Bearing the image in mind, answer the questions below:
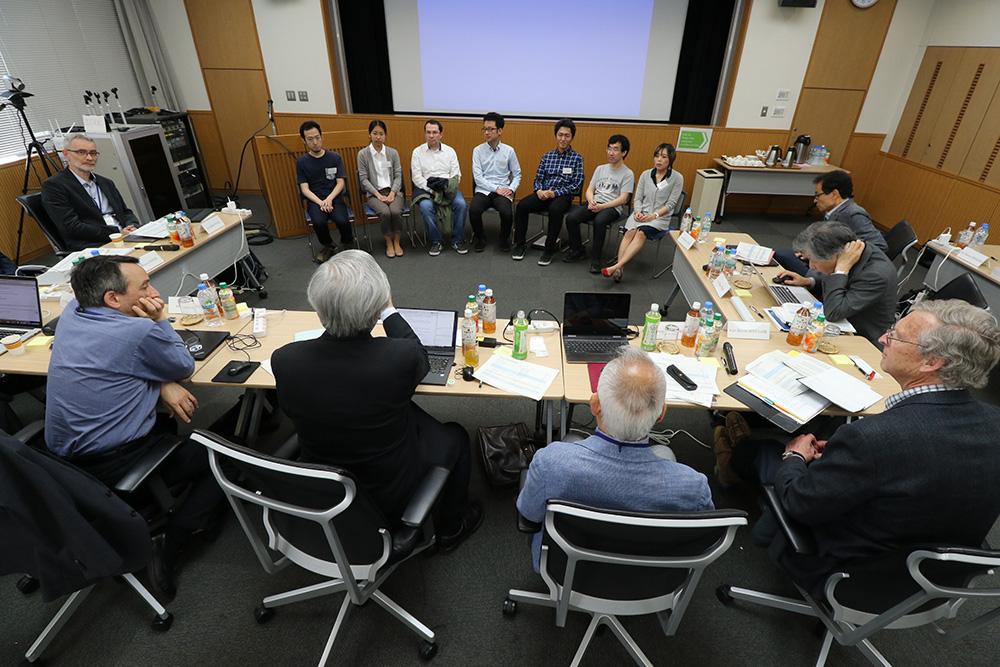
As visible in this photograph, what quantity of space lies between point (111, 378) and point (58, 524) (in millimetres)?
548

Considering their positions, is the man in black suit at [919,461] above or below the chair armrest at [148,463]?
above

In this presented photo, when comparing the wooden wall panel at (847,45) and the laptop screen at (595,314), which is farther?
the wooden wall panel at (847,45)

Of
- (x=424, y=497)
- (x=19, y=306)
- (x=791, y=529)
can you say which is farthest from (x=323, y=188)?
(x=791, y=529)

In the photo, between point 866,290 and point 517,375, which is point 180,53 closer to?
point 517,375

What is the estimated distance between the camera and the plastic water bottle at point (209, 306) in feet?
8.06

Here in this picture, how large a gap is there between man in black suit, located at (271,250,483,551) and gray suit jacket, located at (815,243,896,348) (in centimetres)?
217

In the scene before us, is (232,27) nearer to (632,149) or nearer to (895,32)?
(632,149)

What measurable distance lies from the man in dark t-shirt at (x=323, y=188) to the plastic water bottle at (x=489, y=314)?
311 centimetres

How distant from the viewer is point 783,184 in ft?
19.6

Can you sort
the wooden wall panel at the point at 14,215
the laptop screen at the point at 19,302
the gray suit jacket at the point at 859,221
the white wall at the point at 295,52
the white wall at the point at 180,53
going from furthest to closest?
the white wall at the point at 180,53, the white wall at the point at 295,52, the wooden wall panel at the point at 14,215, the gray suit jacket at the point at 859,221, the laptop screen at the point at 19,302

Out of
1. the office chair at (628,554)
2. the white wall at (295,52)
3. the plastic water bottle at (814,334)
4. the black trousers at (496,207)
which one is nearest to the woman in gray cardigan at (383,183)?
the black trousers at (496,207)

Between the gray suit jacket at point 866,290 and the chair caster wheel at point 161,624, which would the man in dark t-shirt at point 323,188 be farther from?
the gray suit jacket at point 866,290

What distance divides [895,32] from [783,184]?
204cm

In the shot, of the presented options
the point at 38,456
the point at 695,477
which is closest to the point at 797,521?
the point at 695,477
